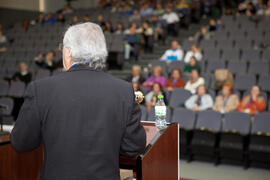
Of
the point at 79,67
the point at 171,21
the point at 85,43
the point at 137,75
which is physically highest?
the point at 171,21

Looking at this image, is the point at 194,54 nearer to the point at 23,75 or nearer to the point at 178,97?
the point at 178,97

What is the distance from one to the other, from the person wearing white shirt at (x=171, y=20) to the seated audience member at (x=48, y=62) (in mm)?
3544

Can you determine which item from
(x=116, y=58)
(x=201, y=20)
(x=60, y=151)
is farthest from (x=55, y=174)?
(x=201, y=20)

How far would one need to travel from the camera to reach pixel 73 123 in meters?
1.41

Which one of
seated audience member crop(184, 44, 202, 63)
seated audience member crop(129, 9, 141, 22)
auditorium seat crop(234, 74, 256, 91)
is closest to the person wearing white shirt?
seated audience member crop(129, 9, 141, 22)

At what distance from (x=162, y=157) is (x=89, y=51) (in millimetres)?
759

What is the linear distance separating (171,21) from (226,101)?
491 cm

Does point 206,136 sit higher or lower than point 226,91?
lower

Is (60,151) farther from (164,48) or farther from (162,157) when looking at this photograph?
(164,48)

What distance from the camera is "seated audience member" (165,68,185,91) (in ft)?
22.3

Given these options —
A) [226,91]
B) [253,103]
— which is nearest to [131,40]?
[226,91]

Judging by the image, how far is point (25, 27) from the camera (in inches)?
469

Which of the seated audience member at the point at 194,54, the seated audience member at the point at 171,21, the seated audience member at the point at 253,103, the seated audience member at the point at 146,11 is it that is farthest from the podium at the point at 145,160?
the seated audience member at the point at 146,11

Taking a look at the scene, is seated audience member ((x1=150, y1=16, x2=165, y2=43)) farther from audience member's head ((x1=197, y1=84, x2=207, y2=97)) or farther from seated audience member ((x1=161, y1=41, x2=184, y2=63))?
audience member's head ((x1=197, y1=84, x2=207, y2=97))
